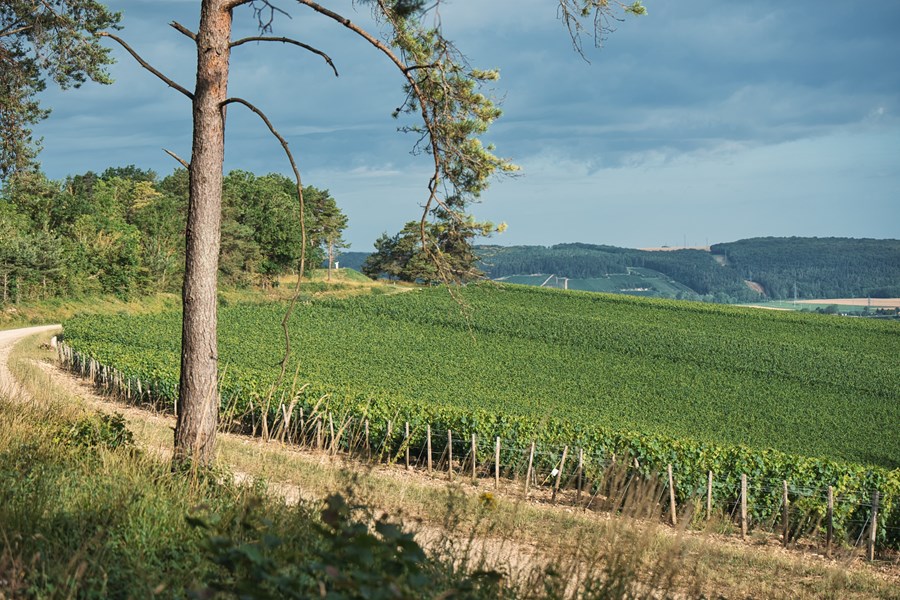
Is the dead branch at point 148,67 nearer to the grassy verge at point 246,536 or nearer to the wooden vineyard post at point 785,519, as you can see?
the grassy verge at point 246,536

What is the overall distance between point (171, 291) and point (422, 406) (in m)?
46.1

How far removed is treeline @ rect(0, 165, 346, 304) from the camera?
4656cm

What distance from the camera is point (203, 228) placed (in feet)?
26.8

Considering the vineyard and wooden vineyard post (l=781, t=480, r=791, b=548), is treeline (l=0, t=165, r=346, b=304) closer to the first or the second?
the vineyard

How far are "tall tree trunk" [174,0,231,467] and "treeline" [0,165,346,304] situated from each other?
1643cm

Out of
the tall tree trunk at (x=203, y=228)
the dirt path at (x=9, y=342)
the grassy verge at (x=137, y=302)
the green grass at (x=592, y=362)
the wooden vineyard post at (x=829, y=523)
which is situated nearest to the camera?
the tall tree trunk at (x=203, y=228)

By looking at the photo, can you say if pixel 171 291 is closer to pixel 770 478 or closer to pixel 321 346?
pixel 321 346

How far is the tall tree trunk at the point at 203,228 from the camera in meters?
8.15

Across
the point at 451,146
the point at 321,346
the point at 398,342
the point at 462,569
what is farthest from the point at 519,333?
the point at 462,569

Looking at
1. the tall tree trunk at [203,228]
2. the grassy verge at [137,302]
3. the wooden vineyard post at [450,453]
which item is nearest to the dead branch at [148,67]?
the tall tree trunk at [203,228]

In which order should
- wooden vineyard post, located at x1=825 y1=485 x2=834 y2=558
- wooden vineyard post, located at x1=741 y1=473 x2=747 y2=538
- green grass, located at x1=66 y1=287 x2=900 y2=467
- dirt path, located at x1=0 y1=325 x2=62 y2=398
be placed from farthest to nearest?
green grass, located at x1=66 y1=287 x2=900 y2=467
dirt path, located at x1=0 y1=325 x2=62 y2=398
wooden vineyard post, located at x1=741 y1=473 x2=747 y2=538
wooden vineyard post, located at x1=825 y1=485 x2=834 y2=558

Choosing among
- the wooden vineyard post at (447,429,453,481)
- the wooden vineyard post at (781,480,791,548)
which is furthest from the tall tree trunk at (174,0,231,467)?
the wooden vineyard post at (781,480,791,548)

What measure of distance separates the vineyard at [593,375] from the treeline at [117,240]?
7.48m

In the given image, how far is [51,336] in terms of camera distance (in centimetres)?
3891
